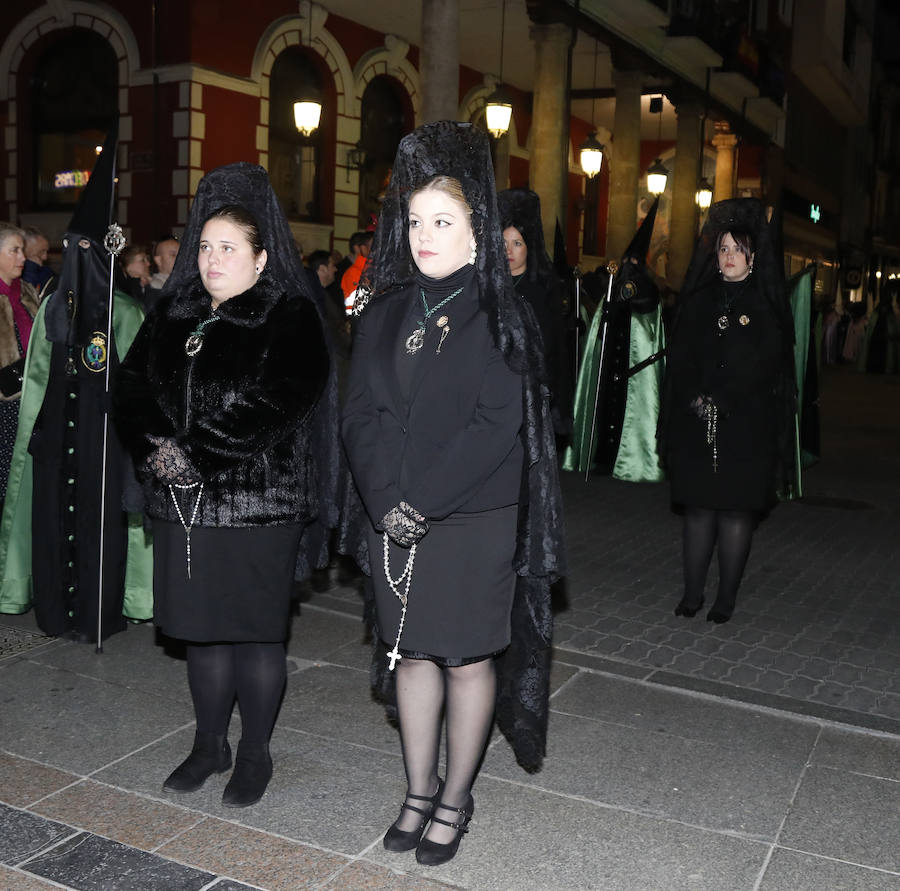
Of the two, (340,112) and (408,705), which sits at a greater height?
(340,112)

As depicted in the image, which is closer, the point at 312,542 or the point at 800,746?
the point at 312,542

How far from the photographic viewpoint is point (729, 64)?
76.4ft

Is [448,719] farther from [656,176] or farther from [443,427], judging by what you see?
[656,176]

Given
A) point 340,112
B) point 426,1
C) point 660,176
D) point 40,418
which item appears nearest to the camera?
point 40,418

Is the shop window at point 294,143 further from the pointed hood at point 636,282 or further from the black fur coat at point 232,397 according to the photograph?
the black fur coat at point 232,397

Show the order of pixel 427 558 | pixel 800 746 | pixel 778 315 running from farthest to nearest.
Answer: pixel 778 315 → pixel 800 746 → pixel 427 558

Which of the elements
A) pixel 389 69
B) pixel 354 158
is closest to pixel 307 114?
pixel 354 158

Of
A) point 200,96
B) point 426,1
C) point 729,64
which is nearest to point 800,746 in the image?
point 426,1

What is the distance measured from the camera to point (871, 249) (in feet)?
163

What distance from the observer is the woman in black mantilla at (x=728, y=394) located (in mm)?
5508

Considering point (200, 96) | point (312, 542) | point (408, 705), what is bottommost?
point (408, 705)

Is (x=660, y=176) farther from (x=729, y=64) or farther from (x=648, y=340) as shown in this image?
(x=648, y=340)

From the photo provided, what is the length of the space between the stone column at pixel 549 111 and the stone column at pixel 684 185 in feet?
26.5

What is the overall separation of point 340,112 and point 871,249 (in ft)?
129
